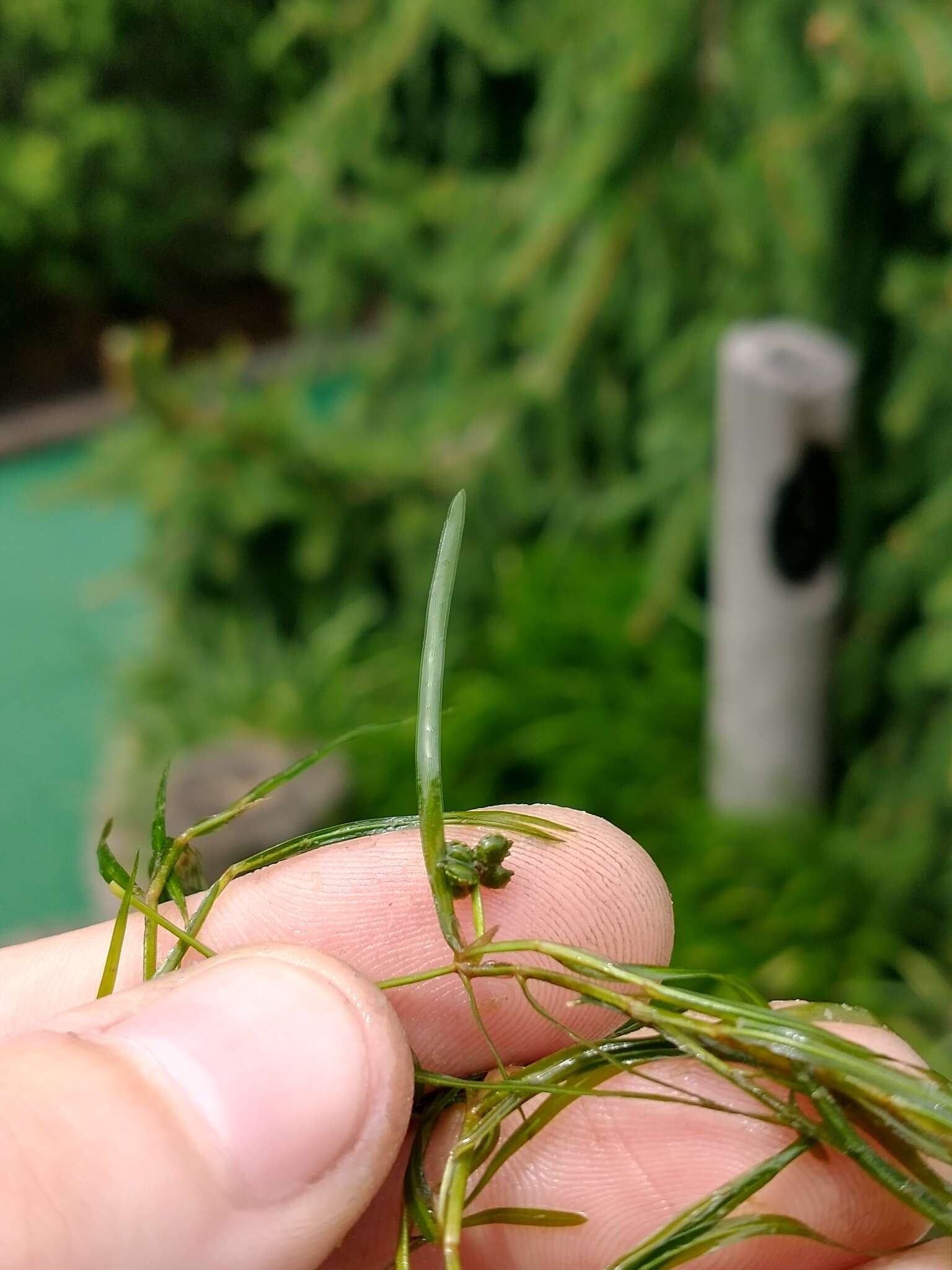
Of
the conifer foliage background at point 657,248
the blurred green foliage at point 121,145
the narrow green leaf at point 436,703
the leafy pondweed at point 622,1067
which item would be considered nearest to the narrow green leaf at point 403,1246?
the leafy pondweed at point 622,1067

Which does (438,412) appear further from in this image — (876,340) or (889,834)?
(889,834)

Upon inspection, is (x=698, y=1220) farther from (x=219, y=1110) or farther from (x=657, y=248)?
(x=657, y=248)

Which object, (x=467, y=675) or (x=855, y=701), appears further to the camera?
(x=467, y=675)

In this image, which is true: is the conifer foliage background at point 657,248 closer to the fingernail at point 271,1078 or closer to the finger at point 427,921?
the finger at point 427,921

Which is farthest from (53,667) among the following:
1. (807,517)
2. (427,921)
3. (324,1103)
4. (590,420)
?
(324,1103)

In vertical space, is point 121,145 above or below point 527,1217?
above

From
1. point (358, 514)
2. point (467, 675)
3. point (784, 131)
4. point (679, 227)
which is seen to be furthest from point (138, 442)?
point (784, 131)
